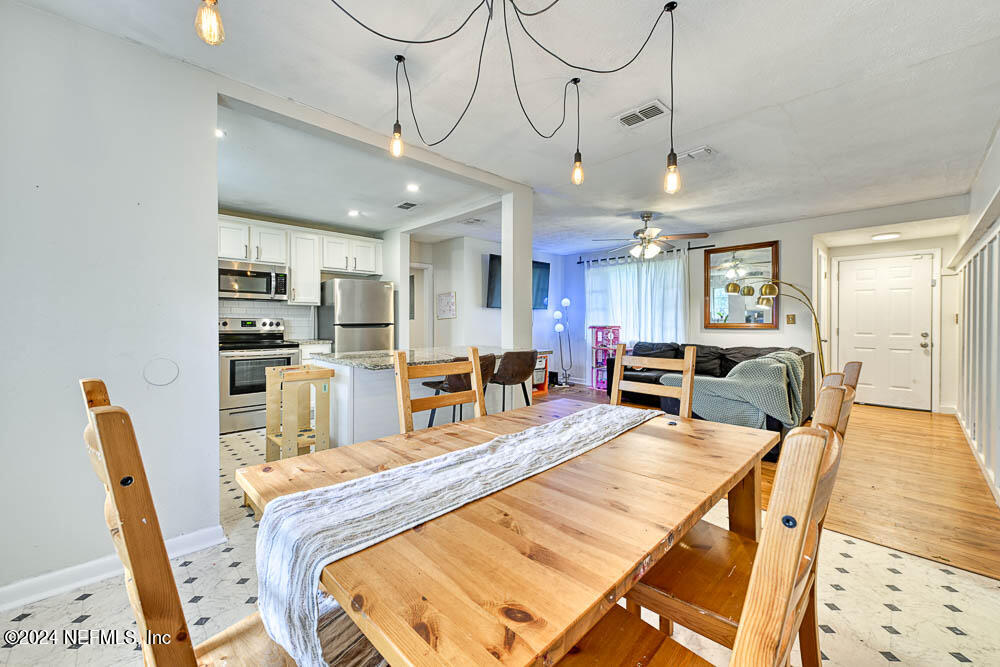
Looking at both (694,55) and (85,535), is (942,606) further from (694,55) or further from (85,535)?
(85,535)

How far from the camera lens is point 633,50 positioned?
75.8 inches

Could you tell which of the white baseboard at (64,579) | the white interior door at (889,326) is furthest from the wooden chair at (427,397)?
the white interior door at (889,326)

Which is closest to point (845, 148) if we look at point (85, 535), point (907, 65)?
point (907, 65)

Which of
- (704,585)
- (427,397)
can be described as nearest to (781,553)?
(704,585)

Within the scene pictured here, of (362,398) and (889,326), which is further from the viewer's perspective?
(889,326)

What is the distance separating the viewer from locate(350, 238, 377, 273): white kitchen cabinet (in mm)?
5324

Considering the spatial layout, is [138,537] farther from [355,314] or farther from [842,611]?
[355,314]

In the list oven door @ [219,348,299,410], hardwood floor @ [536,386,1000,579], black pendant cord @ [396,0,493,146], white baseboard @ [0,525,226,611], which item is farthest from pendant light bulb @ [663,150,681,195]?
oven door @ [219,348,299,410]

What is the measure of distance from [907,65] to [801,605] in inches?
105

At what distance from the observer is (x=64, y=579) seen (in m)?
1.71

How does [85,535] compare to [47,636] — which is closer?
[47,636]

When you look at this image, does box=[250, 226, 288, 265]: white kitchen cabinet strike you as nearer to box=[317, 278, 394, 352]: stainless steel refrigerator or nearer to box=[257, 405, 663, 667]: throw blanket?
box=[317, 278, 394, 352]: stainless steel refrigerator

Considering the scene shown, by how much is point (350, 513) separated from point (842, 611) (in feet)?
6.55

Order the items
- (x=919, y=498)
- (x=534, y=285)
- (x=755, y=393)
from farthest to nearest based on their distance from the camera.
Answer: (x=534, y=285) → (x=755, y=393) → (x=919, y=498)
